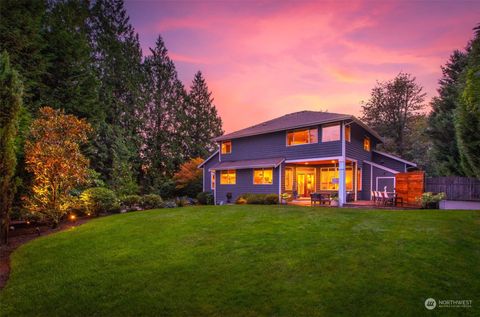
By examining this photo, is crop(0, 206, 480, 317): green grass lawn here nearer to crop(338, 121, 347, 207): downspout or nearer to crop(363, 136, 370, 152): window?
crop(338, 121, 347, 207): downspout

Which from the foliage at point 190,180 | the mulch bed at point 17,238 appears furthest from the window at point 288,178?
the mulch bed at point 17,238

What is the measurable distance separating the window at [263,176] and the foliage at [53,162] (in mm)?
13046

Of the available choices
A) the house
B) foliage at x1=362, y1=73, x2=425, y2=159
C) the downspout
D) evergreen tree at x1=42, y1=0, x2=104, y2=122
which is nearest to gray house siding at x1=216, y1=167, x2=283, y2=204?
the house

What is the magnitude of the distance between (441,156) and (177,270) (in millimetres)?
22719

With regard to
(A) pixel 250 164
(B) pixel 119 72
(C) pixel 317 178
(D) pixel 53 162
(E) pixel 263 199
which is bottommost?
(E) pixel 263 199

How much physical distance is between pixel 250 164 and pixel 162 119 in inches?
788

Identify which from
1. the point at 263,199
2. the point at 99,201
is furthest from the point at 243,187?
the point at 99,201

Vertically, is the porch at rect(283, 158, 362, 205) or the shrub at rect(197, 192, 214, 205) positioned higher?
the porch at rect(283, 158, 362, 205)

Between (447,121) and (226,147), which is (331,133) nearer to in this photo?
(447,121)

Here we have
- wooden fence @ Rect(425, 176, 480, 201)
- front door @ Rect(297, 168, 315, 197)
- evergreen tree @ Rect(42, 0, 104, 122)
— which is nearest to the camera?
wooden fence @ Rect(425, 176, 480, 201)

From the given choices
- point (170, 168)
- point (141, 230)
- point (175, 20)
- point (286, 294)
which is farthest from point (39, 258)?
point (170, 168)

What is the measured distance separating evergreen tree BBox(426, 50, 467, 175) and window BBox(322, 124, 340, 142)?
8.50m

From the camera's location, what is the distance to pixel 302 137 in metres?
20.5

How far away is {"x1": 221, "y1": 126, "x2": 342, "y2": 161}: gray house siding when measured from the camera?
18.8 m
